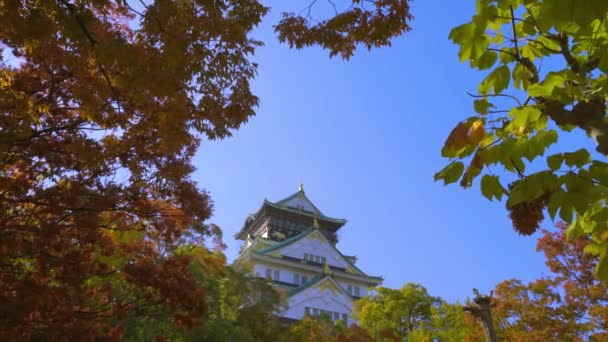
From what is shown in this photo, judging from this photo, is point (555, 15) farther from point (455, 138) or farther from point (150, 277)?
point (150, 277)

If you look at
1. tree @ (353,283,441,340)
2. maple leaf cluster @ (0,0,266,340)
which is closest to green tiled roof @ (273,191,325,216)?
tree @ (353,283,441,340)

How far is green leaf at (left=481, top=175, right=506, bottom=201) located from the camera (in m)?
2.78

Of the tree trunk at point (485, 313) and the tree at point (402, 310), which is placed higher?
the tree at point (402, 310)

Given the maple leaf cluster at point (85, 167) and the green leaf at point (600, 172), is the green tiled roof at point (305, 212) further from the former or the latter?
the green leaf at point (600, 172)

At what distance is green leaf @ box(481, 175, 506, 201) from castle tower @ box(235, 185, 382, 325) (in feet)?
85.0

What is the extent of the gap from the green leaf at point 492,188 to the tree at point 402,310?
67.5 ft

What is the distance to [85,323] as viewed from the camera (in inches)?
325

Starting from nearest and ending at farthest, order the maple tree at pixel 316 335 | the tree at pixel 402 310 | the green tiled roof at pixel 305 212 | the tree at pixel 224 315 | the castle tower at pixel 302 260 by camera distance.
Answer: the tree at pixel 224 315, the maple tree at pixel 316 335, the tree at pixel 402 310, the castle tower at pixel 302 260, the green tiled roof at pixel 305 212

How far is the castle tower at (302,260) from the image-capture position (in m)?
35.4

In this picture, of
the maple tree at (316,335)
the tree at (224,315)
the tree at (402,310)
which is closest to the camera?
the tree at (224,315)

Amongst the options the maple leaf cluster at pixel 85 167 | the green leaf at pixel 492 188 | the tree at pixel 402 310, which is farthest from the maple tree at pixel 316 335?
the green leaf at pixel 492 188

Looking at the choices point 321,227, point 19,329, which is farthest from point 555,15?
point 321,227

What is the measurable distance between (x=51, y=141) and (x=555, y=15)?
25.5ft

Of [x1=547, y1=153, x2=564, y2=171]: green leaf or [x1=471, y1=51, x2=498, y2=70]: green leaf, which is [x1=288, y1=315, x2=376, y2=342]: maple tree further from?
[x1=547, y1=153, x2=564, y2=171]: green leaf
